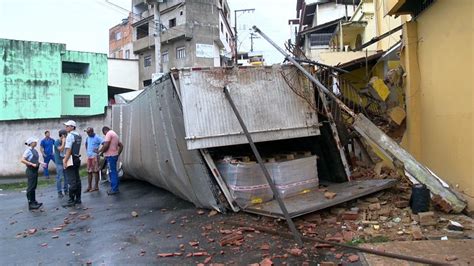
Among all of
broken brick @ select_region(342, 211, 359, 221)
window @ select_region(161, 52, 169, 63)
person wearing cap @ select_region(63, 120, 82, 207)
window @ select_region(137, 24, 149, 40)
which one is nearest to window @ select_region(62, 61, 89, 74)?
window @ select_region(161, 52, 169, 63)

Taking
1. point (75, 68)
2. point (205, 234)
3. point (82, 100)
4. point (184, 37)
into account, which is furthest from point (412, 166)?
point (184, 37)

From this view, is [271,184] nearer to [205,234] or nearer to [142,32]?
[205,234]

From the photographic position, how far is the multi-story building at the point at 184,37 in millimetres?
40531

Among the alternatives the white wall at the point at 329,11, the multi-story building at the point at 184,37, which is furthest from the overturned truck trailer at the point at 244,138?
the multi-story building at the point at 184,37

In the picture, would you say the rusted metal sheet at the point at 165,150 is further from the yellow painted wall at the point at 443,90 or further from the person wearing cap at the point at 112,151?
the yellow painted wall at the point at 443,90

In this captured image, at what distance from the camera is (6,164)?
63.2 ft

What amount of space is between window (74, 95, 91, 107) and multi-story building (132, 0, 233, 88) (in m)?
8.36

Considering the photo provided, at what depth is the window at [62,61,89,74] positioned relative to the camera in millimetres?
33844

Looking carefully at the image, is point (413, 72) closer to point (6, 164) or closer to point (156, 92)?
point (156, 92)

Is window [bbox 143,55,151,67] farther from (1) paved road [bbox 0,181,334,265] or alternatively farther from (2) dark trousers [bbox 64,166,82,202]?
(2) dark trousers [bbox 64,166,82,202]

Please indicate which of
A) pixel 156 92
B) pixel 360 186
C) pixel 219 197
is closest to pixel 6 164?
pixel 156 92

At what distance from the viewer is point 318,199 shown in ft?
21.2

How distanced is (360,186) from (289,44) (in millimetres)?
2898

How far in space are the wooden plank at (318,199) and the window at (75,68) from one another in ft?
101
